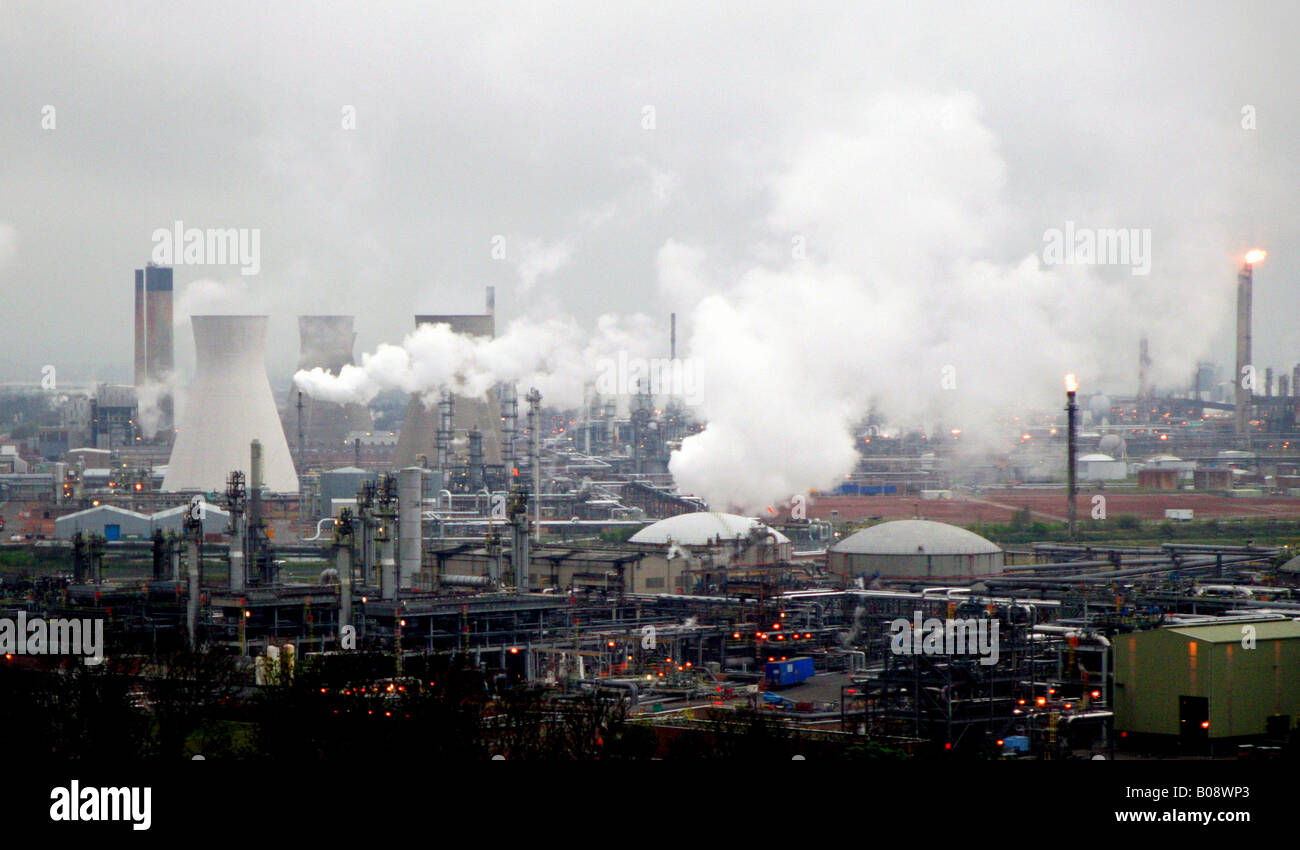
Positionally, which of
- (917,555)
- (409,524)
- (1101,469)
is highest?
(1101,469)

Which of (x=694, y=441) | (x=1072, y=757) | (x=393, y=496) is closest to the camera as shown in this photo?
(x=1072, y=757)

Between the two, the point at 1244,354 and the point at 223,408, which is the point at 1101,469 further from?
the point at 223,408

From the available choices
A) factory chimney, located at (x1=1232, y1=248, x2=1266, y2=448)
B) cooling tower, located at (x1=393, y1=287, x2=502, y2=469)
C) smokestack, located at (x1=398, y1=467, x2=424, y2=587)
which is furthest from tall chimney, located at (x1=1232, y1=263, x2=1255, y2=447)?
smokestack, located at (x1=398, y1=467, x2=424, y2=587)

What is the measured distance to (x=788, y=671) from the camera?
2100cm

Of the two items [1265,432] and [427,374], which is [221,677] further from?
[1265,432]

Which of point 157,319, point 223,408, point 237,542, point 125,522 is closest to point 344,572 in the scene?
point 237,542

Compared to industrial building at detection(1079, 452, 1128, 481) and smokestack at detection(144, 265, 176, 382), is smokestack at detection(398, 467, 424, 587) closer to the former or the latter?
industrial building at detection(1079, 452, 1128, 481)

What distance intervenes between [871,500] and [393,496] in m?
25.7

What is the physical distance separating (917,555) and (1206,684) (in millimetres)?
14047

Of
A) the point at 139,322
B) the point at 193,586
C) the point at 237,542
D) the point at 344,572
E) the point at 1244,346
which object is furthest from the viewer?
the point at 139,322

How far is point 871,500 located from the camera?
49.5m

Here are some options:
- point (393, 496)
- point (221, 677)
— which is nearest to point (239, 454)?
point (393, 496)

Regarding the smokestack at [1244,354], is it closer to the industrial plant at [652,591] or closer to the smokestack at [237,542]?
the industrial plant at [652,591]
